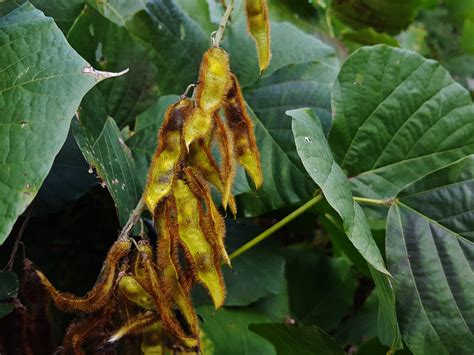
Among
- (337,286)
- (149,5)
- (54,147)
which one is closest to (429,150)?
(337,286)

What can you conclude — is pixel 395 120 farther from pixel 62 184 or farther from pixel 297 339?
pixel 62 184

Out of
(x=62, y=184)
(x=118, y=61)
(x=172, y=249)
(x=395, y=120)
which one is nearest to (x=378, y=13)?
(x=395, y=120)

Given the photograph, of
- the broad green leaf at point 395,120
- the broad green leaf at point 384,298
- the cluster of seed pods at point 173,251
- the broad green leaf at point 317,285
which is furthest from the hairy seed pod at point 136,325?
the broad green leaf at point 317,285

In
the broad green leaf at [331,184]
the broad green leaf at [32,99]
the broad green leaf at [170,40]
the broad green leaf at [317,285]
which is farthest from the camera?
the broad green leaf at [317,285]

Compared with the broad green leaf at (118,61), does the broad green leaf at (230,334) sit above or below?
below

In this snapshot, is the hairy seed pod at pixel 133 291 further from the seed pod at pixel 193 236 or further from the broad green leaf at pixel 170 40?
the broad green leaf at pixel 170 40

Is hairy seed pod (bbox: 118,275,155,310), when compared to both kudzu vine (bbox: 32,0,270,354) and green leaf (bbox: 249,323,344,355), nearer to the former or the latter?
kudzu vine (bbox: 32,0,270,354)
